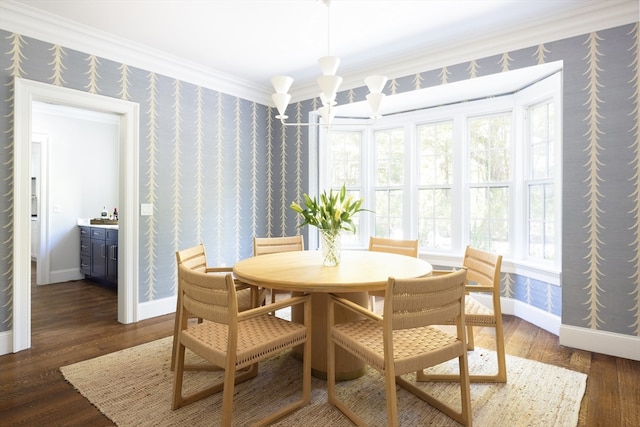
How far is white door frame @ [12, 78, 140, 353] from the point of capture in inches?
110

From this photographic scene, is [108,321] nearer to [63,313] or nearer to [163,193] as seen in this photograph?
[63,313]

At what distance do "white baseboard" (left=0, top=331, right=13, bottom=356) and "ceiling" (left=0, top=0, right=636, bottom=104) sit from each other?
254cm

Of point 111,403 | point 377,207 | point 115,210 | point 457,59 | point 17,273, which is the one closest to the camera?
point 111,403

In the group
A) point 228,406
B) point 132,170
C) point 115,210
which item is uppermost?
point 132,170

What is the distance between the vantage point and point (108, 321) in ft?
11.5

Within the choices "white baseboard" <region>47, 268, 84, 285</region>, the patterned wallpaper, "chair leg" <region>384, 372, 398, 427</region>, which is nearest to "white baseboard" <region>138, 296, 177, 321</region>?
the patterned wallpaper

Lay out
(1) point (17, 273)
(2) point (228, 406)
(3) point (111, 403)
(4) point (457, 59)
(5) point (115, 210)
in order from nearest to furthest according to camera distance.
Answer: (2) point (228, 406) < (3) point (111, 403) < (1) point (17, 273) < (4) point (457, 59) < (5) point (115, 210)

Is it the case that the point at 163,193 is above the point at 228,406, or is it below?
above

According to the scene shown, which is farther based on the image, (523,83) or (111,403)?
(523,83)

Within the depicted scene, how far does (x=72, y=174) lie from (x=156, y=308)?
3.11 metres

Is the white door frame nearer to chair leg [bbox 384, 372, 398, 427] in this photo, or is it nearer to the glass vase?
the glass vase

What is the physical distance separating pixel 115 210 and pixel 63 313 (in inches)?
87.9

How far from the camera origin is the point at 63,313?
12.3 ft

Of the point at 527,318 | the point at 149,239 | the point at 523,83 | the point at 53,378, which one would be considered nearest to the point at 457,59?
the point at 523,83
